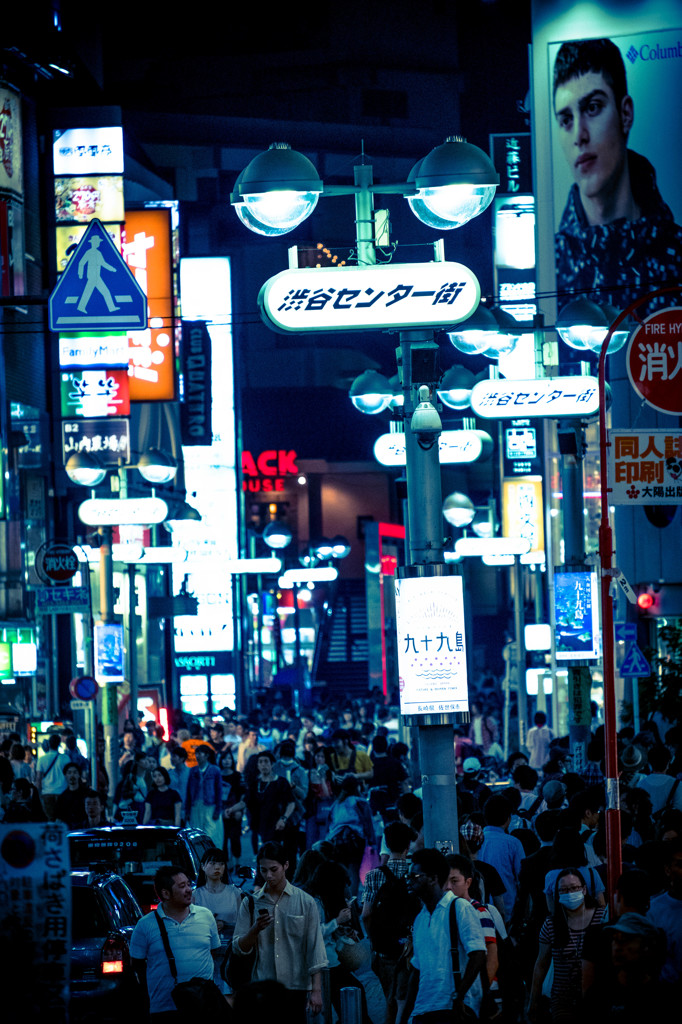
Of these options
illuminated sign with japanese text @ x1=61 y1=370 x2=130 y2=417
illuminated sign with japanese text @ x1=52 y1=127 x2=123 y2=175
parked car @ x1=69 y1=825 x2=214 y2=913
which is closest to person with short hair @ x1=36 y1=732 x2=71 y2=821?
illuminated sign with japanese text @ x1=61 y1=370 x2=130 y2=417

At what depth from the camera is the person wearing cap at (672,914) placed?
823cm

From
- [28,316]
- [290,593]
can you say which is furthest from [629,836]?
[290,593]

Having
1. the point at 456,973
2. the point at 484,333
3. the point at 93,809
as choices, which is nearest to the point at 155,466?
the point at 93,809

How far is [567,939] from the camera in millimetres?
8844

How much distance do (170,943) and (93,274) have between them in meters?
6.74

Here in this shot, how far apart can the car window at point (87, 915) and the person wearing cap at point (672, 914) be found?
3918 millimetres

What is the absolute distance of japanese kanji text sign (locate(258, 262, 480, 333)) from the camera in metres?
11.3

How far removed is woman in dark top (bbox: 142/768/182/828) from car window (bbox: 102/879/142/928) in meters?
8.25

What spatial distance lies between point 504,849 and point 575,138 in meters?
32.8

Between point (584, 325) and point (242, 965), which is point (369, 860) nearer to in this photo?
point (584, 325)

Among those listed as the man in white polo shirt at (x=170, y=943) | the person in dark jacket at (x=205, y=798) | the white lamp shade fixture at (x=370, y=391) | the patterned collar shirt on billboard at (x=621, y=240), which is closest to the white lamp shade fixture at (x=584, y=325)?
the white lamp shade fixture at (x=370, y=391)

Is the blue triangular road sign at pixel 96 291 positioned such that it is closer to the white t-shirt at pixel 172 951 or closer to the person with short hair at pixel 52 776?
the white t-shirt at pixel 172 951

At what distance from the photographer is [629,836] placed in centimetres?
1320

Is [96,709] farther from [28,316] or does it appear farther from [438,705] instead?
[438,705]
